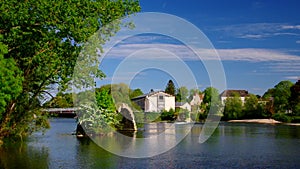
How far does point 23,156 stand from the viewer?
974 inches

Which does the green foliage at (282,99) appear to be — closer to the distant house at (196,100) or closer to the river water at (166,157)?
the distant house at (196,100)

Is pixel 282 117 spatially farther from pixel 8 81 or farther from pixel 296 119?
pixel 8 81

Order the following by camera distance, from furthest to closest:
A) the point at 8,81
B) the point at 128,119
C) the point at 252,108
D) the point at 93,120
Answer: the point at 252,108 < the point at 128,119 < the point at 93,120 < the point at 8,81

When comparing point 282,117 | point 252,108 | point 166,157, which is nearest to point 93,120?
point 166,157

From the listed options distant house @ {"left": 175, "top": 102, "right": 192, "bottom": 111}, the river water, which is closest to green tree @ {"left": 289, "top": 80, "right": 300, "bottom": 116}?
distant house @ {"left": 175, "top": 102, "right": 192, "bottom": 111}

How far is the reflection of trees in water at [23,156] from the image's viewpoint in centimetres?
2172

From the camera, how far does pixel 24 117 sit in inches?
1084

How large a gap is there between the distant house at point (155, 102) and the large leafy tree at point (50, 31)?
41405 mm

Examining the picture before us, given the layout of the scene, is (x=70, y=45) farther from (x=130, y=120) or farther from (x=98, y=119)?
(x=130, y=120)

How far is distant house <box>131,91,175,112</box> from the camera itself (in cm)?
6838

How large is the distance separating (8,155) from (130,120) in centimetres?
2422

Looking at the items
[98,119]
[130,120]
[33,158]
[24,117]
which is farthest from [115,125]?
[33,158]

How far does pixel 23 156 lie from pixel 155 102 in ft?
170

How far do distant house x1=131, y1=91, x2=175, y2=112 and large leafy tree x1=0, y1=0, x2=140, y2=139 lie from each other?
4140 centimetres
